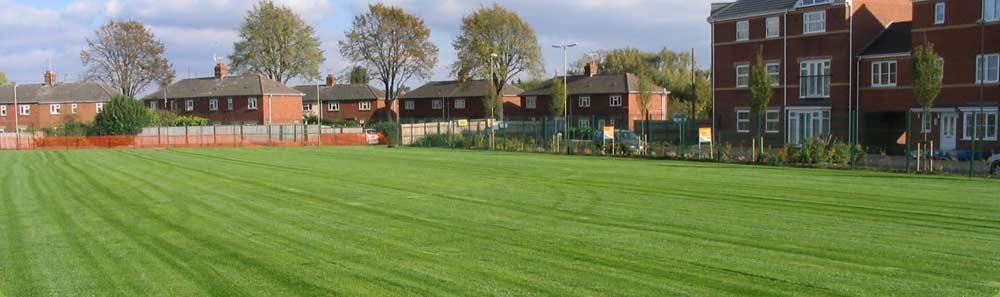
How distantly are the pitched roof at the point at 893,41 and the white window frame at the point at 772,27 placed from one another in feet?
15.6

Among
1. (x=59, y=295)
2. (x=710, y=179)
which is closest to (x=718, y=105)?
(x=710, y=179)

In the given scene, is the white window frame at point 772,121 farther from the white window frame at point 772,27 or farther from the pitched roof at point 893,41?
the pitched roof at point 893,41

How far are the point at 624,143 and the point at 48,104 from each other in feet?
208

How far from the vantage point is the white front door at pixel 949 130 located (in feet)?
128

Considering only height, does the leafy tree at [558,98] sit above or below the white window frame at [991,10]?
below

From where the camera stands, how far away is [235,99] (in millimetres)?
80812

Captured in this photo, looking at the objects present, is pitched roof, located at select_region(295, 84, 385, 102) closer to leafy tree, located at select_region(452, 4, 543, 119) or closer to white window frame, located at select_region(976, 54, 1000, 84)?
leafy tree, located at select_region(452, 4, 543, 119)

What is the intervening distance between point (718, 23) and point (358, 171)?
27.9m

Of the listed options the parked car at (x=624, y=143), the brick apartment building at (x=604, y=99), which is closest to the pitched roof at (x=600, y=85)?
the brick apartment building at (x=604, y=99)

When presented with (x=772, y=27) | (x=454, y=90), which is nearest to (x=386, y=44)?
(x=454, y=90)

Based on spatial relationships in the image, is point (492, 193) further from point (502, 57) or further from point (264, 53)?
point (264, 53)

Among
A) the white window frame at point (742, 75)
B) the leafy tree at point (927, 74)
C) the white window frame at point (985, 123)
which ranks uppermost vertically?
the white window frame at point (742, 75)

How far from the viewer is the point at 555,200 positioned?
1875cm

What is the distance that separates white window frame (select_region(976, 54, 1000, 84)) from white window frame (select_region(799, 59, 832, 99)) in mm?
7665
